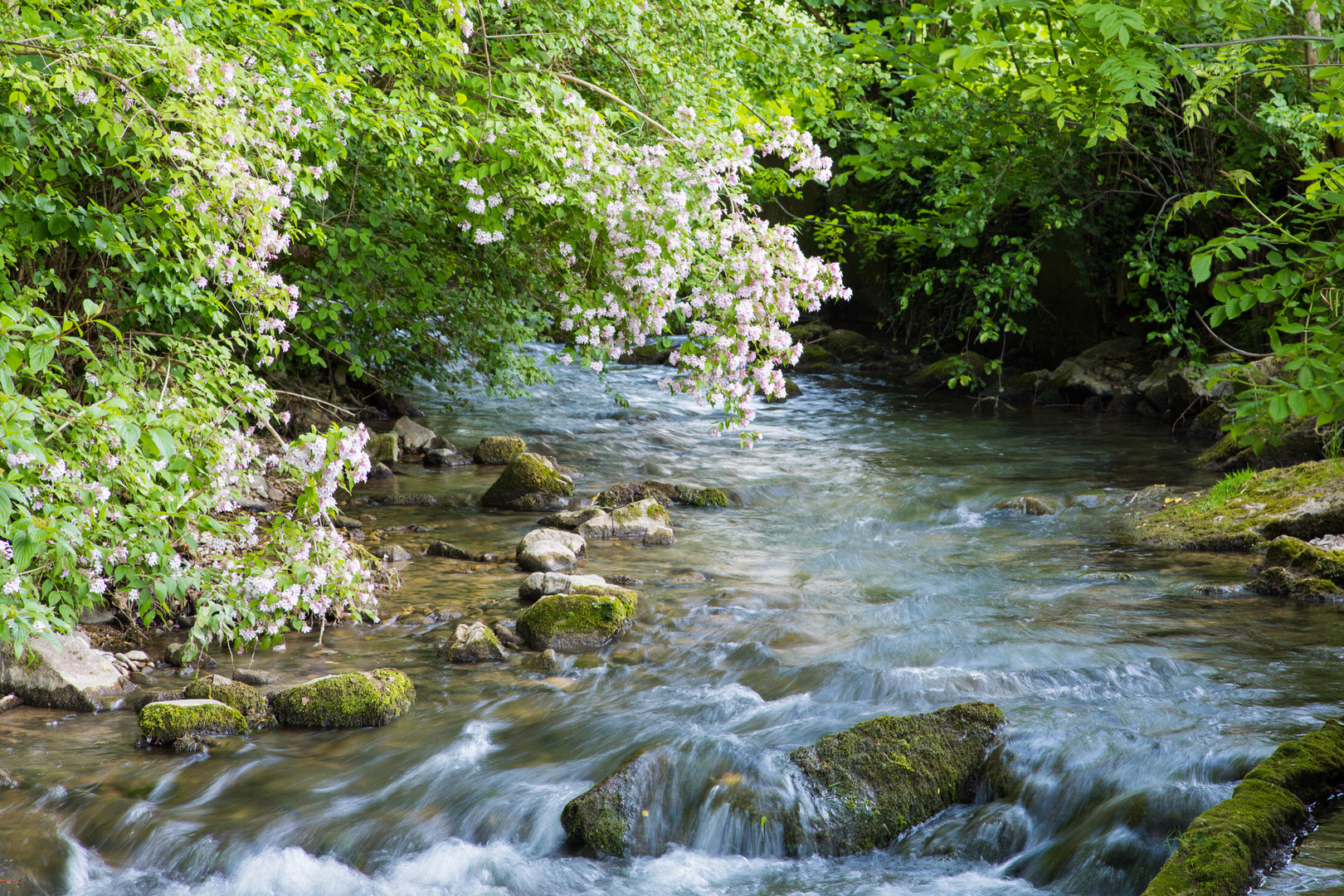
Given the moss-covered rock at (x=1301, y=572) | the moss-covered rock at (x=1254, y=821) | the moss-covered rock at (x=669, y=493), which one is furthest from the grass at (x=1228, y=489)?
the moss-covered rock at (x=1254, y=821)

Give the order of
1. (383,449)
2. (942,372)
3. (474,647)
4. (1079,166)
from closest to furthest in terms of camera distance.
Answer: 1. (474,647)
2. (383,449)
3. (1079,166)
4. (942,372)

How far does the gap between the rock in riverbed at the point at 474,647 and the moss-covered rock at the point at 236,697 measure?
1170 mm

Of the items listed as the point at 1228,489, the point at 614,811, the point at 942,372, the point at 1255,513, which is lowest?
the point at 614,811

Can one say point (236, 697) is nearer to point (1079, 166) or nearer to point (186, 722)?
point (186, 722)

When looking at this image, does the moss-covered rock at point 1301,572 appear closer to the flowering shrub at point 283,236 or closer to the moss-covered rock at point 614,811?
the flowering shrub at point 283,236

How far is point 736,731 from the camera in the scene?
17.9ft

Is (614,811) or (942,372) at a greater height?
(942,372)

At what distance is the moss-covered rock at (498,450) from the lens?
12.8 meters

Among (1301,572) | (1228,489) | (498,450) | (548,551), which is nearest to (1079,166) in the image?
(1228,489)

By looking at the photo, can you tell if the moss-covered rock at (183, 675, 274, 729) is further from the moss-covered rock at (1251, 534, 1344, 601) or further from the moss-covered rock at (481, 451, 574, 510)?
the moss-covered rock at (1251, 534, 1344, 601)

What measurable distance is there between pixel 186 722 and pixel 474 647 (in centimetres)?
171

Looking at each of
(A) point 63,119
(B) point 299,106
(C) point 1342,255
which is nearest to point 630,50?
(B) point 299,106

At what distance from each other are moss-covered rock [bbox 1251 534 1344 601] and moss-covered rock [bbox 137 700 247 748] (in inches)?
265

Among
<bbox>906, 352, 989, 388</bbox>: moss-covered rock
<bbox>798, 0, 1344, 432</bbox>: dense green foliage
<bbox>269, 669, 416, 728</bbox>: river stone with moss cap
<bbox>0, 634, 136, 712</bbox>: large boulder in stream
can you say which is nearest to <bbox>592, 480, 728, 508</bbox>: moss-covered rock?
<bbox>798, 0, 1344, 432</bbox>: dense green foliage
